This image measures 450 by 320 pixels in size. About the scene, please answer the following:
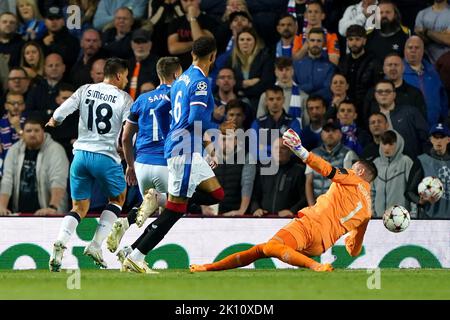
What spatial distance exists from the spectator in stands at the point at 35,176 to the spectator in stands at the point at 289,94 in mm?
3036

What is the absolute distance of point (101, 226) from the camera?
13.4 meters

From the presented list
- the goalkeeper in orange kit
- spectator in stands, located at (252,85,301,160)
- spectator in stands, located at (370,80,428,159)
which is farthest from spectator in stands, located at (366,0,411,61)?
the goalkeeper in orange kit

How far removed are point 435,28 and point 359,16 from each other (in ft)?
3.84

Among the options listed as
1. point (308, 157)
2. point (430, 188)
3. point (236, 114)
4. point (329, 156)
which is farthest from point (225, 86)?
point (308, 157)

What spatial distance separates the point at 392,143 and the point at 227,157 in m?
2.25

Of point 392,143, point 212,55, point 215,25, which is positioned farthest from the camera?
point 215,25

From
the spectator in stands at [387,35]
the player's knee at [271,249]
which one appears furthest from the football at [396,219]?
the spectator in stands at [387,35]

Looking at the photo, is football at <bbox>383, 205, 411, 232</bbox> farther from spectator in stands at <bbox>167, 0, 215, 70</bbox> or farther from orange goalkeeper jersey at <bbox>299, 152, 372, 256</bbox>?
spectator in stands at <bbox>167, 0, 215, 70</bbox>

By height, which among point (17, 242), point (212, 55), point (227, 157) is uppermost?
point (212, 55)

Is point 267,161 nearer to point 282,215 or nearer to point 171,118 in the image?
point 282,215

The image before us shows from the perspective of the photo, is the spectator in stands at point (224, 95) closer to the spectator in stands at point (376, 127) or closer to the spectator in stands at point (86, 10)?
the spectator in stands at point (376, 127)

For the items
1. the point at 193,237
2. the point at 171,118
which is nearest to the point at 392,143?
the point at 193,237

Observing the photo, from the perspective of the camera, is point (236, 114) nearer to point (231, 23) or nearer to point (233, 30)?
point (233, 30)

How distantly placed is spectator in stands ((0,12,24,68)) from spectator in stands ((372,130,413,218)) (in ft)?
19.7
